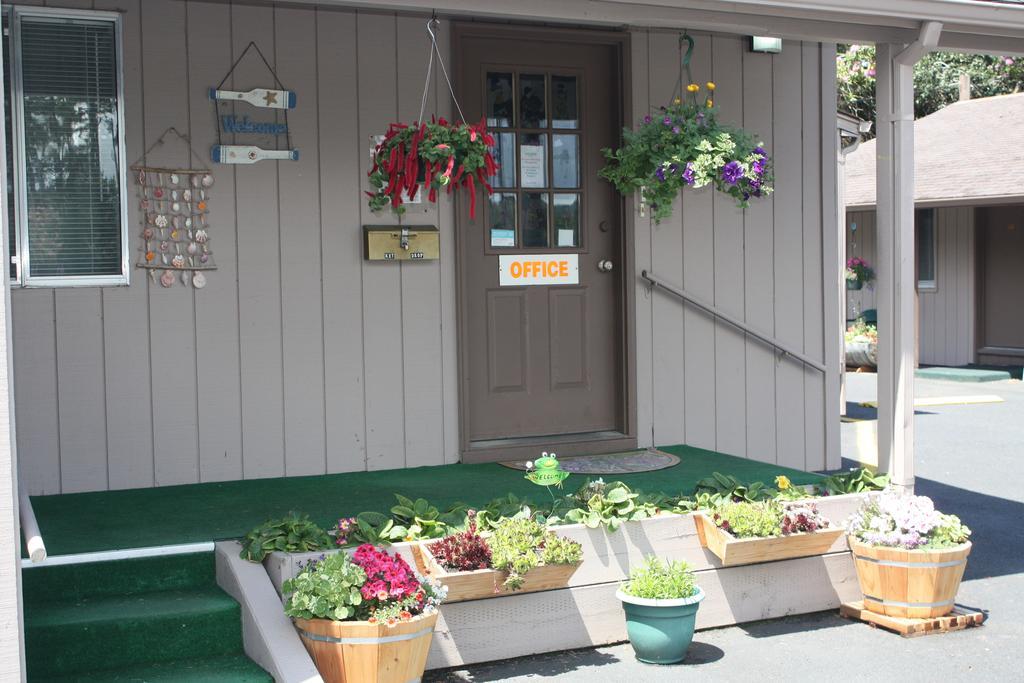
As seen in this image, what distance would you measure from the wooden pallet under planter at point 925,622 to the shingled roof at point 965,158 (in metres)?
9.33

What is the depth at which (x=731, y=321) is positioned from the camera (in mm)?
6961

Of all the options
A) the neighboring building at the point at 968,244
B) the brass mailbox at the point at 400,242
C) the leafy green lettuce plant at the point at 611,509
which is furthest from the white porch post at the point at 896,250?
the neighboring building at the point at 968,244

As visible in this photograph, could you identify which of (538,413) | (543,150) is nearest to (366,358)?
(538,413)

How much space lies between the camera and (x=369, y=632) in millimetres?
3879

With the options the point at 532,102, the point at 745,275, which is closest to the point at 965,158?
the point at 745,275

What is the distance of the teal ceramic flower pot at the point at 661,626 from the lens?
177 inches

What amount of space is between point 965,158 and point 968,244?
1167mm

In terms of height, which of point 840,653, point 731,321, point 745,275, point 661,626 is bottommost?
point 840,653

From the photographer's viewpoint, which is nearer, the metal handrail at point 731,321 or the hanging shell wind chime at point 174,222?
the hanging shell wind chime at point 174,222

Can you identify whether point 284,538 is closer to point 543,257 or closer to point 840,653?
point 840,653

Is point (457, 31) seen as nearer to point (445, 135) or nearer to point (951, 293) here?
point (445, 135)

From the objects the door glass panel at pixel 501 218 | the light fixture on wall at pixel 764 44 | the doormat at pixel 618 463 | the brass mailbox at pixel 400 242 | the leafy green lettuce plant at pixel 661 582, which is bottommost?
the leafy green lettuce plant at pixel 661 582

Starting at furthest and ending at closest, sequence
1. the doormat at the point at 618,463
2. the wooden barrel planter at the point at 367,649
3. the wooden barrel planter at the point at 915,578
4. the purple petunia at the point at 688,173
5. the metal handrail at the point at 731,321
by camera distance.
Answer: the metal handrail at the point at 731,321, the doormat at the point at 618,463, the purple petunia at the point at 688,173, the wooden barrel planter at the point at 915,578, the wooden barrel planter at the point at 367,649

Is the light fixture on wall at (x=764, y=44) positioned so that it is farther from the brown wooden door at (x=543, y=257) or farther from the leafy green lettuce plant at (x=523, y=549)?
the leafy green lettuce plant at (x=523, y=549)
